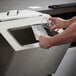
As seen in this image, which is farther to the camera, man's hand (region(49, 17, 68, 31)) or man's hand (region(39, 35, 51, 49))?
man's hand (region(49, 17, 68, 31))

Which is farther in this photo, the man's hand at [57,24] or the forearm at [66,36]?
the man's hand at [57,24]

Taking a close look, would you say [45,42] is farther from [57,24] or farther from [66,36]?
[57,24]

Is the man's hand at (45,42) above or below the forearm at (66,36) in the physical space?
below

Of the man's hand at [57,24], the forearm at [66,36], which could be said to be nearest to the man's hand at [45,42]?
the forearm at [66,36]

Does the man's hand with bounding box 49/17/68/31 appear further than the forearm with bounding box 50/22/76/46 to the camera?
Yes

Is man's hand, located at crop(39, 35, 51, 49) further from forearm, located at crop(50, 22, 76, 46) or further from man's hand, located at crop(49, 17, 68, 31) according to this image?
man's hand, located at crop(49, 17, 68, 31)

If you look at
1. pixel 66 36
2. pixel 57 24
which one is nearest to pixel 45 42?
pixel 66 36

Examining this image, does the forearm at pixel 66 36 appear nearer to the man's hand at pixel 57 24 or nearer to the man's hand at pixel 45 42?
the man's hand at pixel 45 42

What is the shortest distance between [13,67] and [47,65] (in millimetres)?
368

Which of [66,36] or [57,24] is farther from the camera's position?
[57,24]

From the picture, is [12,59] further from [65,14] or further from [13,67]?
[65,14]

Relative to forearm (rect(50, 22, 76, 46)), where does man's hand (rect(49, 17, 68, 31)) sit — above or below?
below

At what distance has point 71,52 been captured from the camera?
2.36 metres

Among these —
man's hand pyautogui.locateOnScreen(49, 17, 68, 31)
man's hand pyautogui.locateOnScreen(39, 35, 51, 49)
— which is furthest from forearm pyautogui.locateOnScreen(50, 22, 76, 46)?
man's hand pyautogui.locateOnScreen(49, 17, 68, 31)
